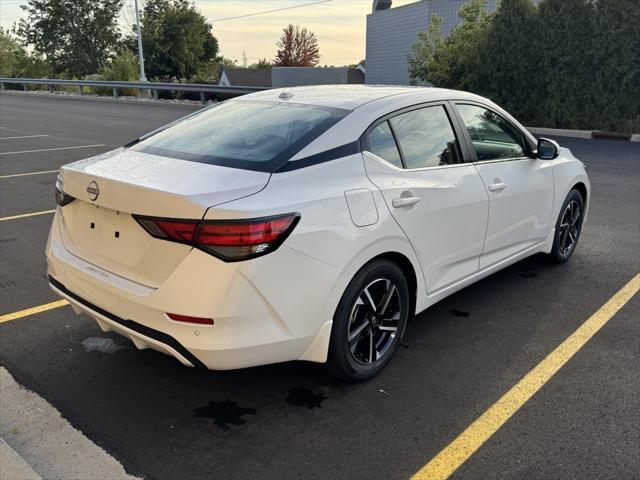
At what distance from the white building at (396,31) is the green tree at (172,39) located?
30.7 meters

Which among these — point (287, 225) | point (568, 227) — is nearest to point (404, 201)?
point (287, 225)

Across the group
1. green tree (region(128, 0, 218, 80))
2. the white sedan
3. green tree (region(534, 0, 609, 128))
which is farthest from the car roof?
green tree (region(128, 0, 218, 80))

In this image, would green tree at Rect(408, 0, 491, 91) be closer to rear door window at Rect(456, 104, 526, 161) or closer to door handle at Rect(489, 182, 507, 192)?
rear door window at Rect(456, 104, 526, 161)

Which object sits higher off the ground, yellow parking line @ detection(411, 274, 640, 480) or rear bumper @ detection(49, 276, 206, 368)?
rear bumper @ detection(49, 276, 206, 368)

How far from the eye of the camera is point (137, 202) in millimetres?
2799

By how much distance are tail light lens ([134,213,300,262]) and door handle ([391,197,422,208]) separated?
840mm

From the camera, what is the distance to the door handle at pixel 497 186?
163 inches

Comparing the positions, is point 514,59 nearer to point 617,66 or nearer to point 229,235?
point 617,66

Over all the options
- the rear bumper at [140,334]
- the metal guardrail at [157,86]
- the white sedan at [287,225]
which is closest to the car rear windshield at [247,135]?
the white sedan at [287,225]

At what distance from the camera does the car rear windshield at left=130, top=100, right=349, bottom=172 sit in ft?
10.3

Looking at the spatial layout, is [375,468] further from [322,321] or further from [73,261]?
[73,261]

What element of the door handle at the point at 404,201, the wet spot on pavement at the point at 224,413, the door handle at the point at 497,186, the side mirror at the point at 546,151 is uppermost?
the side mirror at the point at 546,151

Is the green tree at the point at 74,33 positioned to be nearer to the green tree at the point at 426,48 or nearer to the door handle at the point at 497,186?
the green tree at the point at 426,48

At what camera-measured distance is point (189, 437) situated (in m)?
2.92
